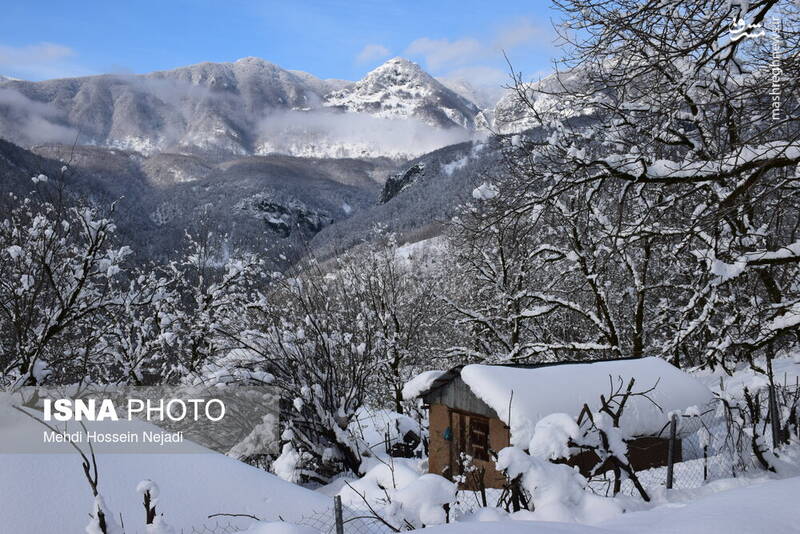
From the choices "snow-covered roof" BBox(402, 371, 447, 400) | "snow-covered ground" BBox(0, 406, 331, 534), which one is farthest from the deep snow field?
"snow-covered roof" BBox(402, 371, 447, 400)

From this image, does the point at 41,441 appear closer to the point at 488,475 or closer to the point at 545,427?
the point at 545,427

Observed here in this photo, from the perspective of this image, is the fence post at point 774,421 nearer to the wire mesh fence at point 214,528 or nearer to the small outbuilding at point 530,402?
the small outbuilding at point 530,402

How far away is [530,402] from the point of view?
8.90 meters

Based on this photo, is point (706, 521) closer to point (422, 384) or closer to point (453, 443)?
point (453, 443)

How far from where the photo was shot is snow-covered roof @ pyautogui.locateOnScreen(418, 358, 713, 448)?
8.88 meters

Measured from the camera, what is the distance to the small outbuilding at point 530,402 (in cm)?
914

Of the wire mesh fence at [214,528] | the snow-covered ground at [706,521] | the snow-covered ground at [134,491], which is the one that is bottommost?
the wire mesh fence at [214,528]

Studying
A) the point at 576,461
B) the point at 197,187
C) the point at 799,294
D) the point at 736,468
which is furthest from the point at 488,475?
the point at 197,187

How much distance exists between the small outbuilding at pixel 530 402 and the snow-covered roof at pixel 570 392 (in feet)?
0.04

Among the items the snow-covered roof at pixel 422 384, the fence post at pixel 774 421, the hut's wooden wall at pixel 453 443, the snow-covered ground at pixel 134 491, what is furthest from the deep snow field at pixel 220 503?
the snow-covered roof at pixel 422 384

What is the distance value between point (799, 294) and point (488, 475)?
241 inches

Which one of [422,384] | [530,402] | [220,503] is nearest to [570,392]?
[530,402]

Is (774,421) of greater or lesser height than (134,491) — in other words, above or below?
below

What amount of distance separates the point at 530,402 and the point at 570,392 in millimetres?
1067
